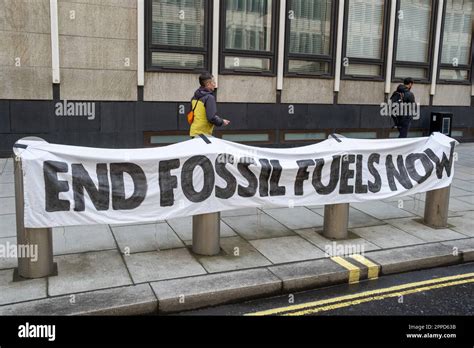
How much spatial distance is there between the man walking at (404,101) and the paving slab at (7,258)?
1099cm

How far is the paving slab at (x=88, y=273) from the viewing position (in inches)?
184

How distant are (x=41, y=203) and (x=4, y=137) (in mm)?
6709

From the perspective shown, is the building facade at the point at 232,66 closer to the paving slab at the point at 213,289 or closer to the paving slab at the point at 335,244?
the paving slab at the point at 335,244

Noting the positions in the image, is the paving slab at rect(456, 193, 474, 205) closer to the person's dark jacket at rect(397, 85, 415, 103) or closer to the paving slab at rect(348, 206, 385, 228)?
the paving slab at rect(348, 206, 385, 228)

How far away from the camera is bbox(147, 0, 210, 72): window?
459 inches

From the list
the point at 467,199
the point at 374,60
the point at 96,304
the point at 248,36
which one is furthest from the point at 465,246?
the point at 374,60

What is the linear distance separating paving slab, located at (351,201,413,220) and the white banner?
0.93 metres

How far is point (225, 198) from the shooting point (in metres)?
5.60

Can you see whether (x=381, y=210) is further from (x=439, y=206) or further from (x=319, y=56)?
(x=319, y=56)

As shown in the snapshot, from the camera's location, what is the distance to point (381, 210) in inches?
314

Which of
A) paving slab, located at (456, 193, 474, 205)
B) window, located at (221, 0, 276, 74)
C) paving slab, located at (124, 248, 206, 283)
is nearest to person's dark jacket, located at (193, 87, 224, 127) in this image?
paving slab, located at (124, 248, 206, 283)

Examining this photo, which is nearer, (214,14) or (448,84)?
(214,14)
